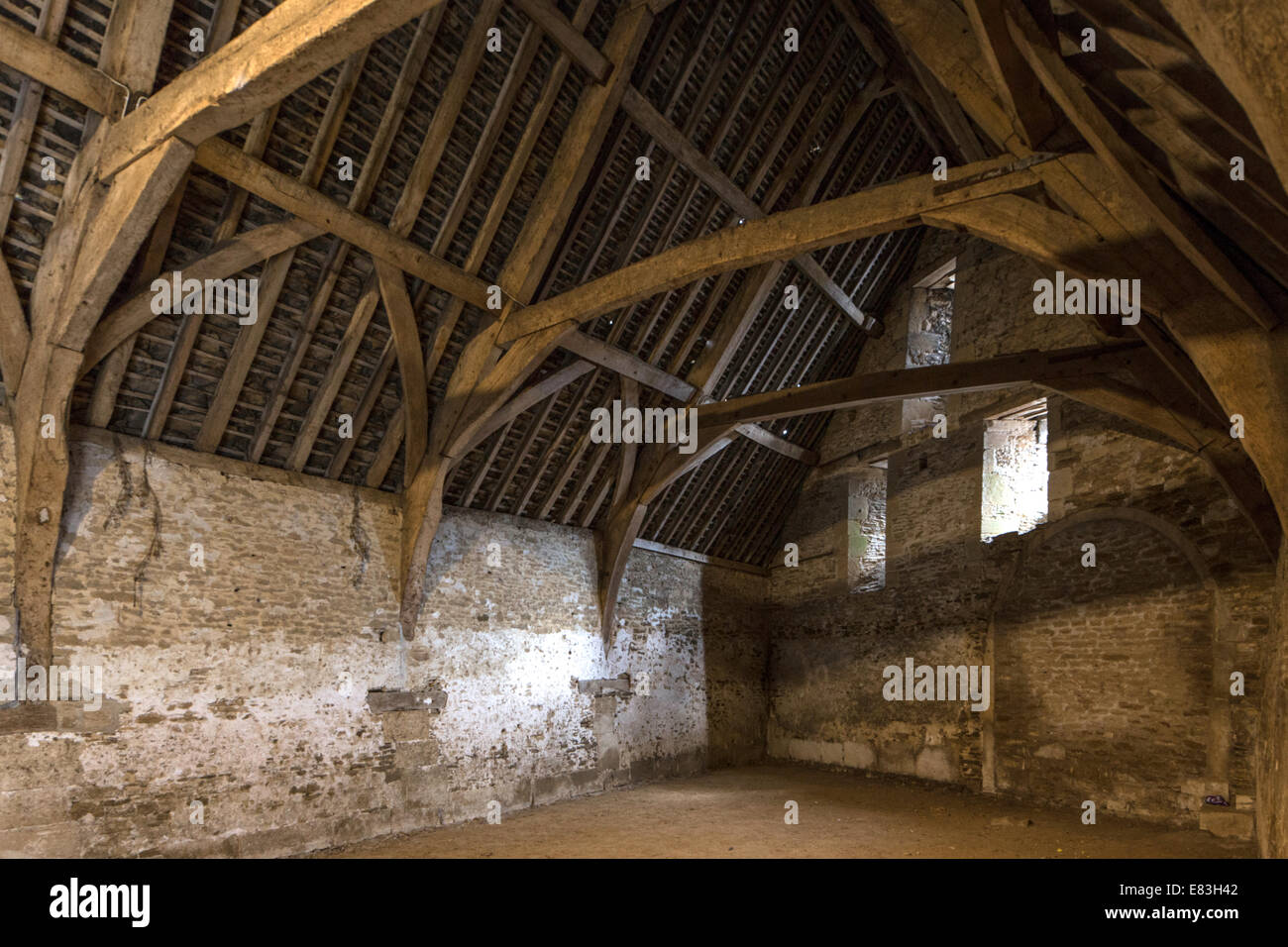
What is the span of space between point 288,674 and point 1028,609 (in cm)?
749

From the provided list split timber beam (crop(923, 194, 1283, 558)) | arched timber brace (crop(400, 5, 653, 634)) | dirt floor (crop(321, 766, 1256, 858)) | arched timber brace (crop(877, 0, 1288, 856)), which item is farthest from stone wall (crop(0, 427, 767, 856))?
arched timber brace (crop(877, 0, 1288, 856))

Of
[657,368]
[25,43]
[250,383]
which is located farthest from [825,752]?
[25,43]

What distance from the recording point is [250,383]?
6461 mm

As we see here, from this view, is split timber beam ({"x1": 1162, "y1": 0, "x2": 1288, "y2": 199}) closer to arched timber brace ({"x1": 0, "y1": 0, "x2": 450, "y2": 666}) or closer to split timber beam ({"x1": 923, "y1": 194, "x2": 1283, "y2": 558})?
split timber beam ({"x1": 923, "y1": 194, "x2": 1283, "y2": 558})

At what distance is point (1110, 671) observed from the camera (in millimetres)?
7969

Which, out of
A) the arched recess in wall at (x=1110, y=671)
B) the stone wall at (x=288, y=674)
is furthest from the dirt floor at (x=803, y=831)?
the stone wall at (x=288, y=674)

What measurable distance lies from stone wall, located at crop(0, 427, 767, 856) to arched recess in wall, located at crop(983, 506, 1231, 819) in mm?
4330

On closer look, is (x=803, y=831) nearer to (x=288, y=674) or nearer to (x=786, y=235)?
(x=288, y=674)

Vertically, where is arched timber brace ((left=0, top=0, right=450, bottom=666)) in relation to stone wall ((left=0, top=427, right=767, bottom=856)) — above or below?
above

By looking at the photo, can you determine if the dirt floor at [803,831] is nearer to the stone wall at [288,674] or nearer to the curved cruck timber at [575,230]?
the stone wall at [288,674]

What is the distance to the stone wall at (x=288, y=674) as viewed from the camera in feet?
18.0

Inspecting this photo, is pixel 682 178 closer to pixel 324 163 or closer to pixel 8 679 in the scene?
pixel 324 163

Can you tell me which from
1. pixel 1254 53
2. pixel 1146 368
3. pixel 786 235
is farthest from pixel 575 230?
pixel 1254 53

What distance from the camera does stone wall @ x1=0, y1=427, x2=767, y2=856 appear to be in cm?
550
